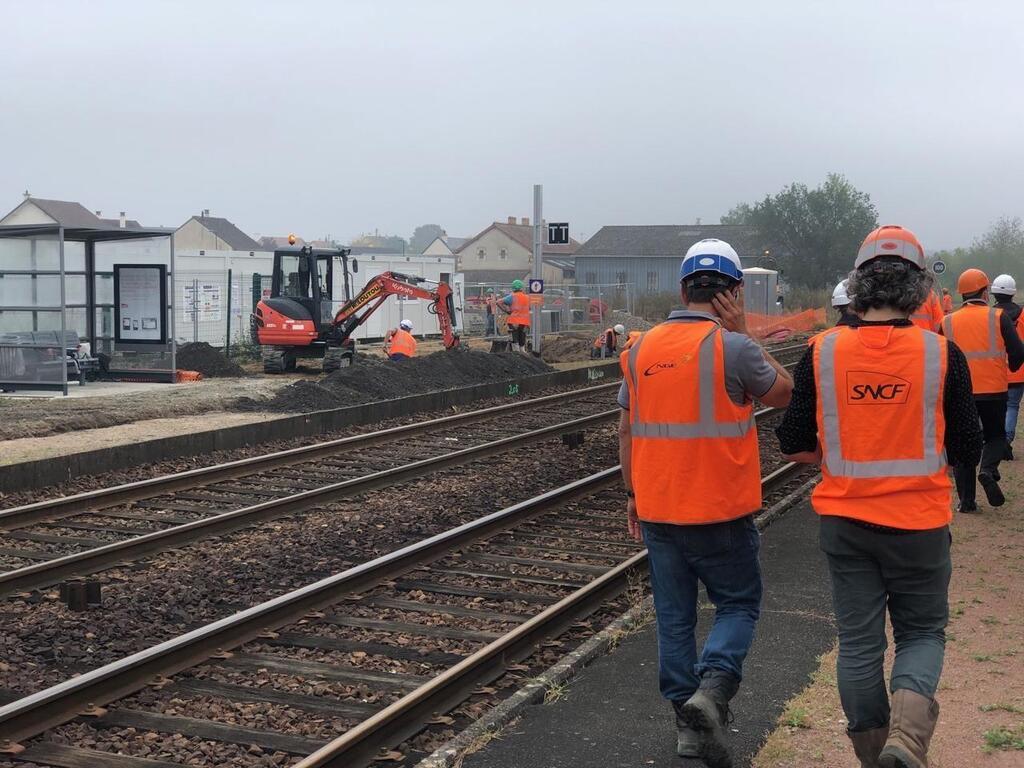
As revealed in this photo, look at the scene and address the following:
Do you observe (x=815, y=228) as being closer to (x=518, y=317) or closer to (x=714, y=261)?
(x=518, y=317)

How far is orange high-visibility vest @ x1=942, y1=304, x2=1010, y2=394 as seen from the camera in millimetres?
10406

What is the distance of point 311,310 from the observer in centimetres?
2828

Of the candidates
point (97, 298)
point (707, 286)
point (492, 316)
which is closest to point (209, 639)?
point (707, 286)

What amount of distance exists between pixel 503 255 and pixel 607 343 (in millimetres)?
84318

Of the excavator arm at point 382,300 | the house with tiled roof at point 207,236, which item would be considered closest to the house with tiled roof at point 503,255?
the house with tiled roof at point 207,236

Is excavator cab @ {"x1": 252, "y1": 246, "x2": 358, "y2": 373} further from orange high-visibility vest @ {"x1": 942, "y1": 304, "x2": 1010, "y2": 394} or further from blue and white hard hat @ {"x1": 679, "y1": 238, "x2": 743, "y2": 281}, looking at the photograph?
blue and white hard hat @ {"x1": 679, "y1": 238, "x2": 743, "y2": 281}

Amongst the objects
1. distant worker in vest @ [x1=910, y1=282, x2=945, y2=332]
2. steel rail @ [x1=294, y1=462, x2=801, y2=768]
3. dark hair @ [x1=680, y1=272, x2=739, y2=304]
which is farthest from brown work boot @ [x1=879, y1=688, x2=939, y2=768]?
distant worker in vest @ [x1=910, y1=282, x2=945, y2=332]

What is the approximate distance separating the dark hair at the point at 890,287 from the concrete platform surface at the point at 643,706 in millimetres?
1921

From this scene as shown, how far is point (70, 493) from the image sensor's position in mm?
13023

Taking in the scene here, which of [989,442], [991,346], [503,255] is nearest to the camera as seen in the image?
[991,346]

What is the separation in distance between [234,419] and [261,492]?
6.47 metres

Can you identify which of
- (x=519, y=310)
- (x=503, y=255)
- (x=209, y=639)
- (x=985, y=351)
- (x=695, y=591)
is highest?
(x=503, y=255)

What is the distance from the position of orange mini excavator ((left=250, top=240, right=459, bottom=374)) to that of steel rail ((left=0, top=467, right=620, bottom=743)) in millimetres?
17624

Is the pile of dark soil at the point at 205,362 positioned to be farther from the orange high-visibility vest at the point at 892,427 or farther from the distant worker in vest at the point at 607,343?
the orange high-visibility vest at the point at 892,427
